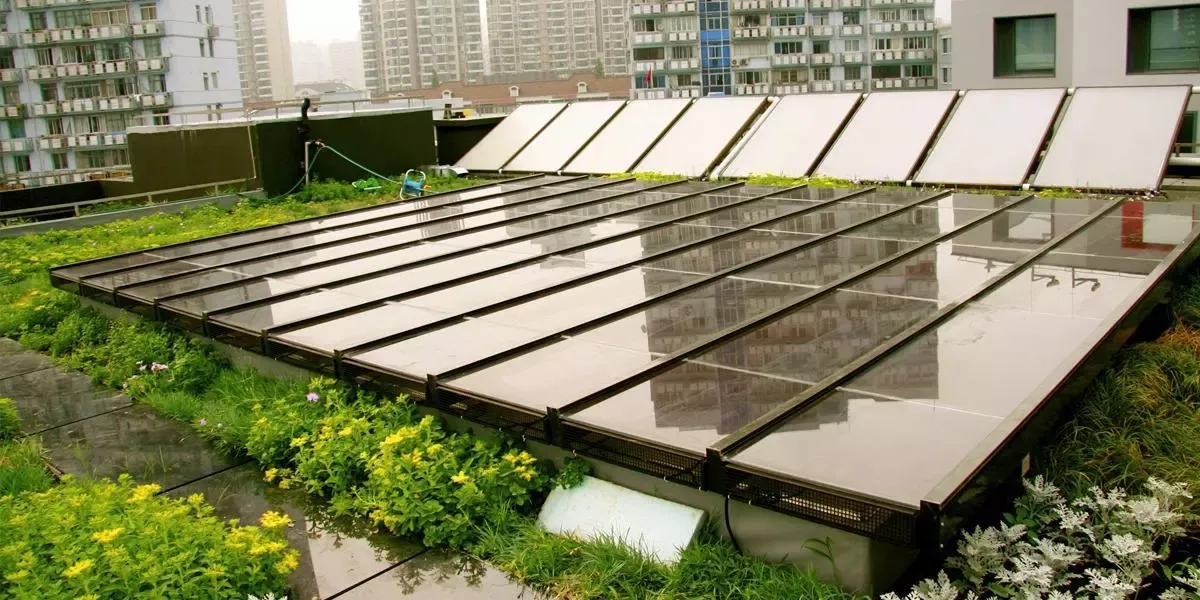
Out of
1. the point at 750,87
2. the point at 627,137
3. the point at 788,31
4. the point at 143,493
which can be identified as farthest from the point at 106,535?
the point at 788,31

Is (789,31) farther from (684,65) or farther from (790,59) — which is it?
(684,65)

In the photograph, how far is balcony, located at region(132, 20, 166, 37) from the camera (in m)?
65.0

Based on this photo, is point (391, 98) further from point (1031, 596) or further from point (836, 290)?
point (1031, 596)

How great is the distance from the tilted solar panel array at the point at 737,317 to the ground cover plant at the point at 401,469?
0.71ft

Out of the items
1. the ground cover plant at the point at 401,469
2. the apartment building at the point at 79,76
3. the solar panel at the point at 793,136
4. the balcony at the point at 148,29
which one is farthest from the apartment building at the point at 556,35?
the ground cover plant at the point at 401,469

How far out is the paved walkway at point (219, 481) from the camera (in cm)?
462

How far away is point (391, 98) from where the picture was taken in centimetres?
2091

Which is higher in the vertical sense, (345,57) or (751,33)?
(345,57)

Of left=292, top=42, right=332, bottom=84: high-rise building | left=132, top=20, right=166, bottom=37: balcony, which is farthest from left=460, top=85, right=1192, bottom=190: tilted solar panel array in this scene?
left=292, top=42, right=332, bottom=84: high-rise building

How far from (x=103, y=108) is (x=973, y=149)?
204 ft

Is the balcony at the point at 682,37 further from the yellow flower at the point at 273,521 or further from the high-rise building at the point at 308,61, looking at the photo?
the yellow flower at the point at 273,521

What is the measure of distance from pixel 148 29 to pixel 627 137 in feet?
196

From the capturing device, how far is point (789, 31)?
257 ft

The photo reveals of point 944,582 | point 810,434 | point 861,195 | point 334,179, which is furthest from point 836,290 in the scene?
point 334,179
